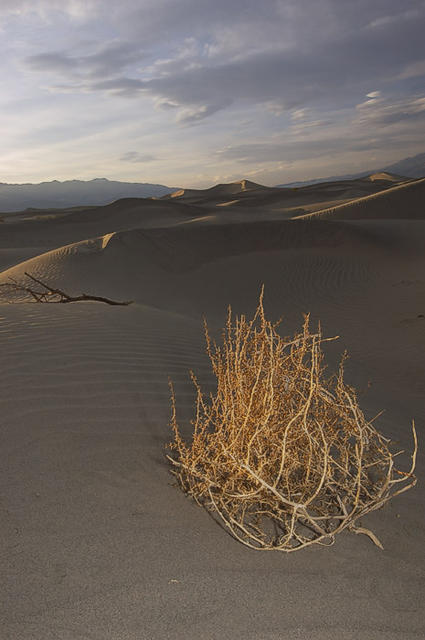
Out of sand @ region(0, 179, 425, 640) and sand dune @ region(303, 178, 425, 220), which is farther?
sand dune @ region(303, 178, 425, 220)

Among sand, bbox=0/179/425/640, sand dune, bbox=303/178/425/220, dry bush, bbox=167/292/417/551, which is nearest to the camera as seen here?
sand, bbox=0/179/425/640

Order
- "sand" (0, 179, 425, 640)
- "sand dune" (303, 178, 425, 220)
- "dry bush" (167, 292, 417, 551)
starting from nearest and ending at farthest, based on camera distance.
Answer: "sand" (0, 179, 425, 640) → "dry bush" (167, 292, 417, 551) → "sand dune" (303, 178, 425, 220)

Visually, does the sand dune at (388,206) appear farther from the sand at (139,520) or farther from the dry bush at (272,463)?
the dry bush at (272,463)

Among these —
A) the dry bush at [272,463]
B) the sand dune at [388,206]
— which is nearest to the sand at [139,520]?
the dry bush at [272,463]

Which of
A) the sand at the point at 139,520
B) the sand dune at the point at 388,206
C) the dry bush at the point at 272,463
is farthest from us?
the sand dune at the point at 388,206

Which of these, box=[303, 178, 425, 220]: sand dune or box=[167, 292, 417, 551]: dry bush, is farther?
box=[303, 178, 425, 220]: sand dune

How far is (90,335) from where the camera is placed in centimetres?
498

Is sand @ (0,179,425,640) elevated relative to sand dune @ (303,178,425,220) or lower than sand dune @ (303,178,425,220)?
lower

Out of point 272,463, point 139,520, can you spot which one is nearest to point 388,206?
point 272,463

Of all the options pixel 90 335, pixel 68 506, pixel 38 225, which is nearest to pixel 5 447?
pixel 68 506

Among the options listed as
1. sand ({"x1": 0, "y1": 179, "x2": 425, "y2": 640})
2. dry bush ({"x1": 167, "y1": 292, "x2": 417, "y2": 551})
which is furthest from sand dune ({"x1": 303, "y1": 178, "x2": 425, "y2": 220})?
dry bush ({"x1": 167, "y1": 292, "x2": 417, "y2": 551})

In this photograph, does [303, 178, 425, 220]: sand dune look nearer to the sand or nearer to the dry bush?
the sand

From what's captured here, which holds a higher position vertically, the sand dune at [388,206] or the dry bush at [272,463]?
the sand dune at [388,206]

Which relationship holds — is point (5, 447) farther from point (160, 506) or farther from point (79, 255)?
point (79, 255)
